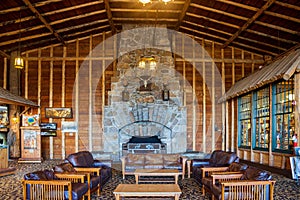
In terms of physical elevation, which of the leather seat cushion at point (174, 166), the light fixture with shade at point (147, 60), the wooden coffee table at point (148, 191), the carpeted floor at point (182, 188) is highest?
the light fixture with shade at point (147, 60)

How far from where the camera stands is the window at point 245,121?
11508 mm

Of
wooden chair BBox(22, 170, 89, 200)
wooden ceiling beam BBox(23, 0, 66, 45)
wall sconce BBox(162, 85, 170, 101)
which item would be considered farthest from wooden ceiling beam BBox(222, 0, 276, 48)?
wooden chair BBox(22, 170, 89, 200)

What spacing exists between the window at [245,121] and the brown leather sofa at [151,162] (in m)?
3.93

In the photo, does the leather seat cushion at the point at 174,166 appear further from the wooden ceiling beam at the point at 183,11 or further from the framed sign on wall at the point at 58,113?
the framed sign on wall at the point at 58,113

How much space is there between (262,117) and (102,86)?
609cm

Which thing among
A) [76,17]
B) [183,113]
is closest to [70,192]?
[76,17]

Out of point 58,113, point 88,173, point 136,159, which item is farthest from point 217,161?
point 58,113

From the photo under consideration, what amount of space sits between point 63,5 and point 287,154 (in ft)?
25.2

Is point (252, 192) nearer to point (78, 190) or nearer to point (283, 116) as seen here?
point (78, 190)

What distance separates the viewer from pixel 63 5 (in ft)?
30.5

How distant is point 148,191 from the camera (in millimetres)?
5082

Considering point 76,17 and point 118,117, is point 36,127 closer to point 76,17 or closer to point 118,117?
point 118,117

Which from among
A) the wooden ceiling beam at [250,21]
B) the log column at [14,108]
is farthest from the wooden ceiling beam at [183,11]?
the log column at [14,108]

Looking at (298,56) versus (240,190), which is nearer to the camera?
(240,190)
